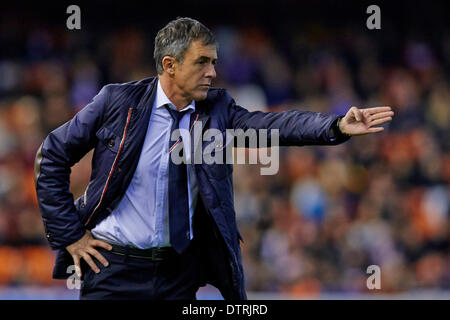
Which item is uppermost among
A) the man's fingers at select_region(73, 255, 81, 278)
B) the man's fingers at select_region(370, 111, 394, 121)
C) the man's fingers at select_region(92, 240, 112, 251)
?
the man's fingers at select_region(370, 111, 394, 121)

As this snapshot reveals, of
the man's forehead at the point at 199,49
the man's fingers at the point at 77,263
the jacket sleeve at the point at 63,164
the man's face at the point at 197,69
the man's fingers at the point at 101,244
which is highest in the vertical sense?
the man's forehead at the point at 199,49

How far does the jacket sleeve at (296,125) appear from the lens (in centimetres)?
399

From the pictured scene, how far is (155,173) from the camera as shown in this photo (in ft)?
13.6

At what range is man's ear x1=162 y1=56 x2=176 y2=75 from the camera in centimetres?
423

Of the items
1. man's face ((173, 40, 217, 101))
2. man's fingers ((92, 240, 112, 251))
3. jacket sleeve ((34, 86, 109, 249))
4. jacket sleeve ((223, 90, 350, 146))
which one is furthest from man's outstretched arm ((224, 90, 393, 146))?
man's fingers ((92, 240, 112, 251))

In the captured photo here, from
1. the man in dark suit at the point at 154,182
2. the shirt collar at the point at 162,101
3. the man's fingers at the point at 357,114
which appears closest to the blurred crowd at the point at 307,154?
the man in dark suit at the point at 154,182

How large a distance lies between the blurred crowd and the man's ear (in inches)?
184

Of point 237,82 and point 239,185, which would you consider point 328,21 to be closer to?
point 237,82

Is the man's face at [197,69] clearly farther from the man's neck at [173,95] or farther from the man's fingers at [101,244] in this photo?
the man's fingers at [101,244]

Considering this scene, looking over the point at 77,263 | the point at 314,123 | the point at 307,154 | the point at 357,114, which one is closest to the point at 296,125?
the point at 314,123

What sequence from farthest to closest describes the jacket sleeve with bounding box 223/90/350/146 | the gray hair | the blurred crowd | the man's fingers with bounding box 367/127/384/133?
the blurred crowd < the gray hair < the jacket sleeve with bounding box 223/90/350/146 < the man's fingers with bounding box 367/127/384/133

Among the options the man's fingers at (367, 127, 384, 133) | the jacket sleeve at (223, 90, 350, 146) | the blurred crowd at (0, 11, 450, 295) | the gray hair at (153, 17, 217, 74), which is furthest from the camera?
the blurred crowd at (0, 11, 450, 295)

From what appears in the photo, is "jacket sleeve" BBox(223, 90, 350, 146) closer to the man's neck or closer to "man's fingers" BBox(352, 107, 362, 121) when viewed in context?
"man's fingers" BBox(352, 107, 362, 121)

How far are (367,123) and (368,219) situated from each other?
Result: 553cm
